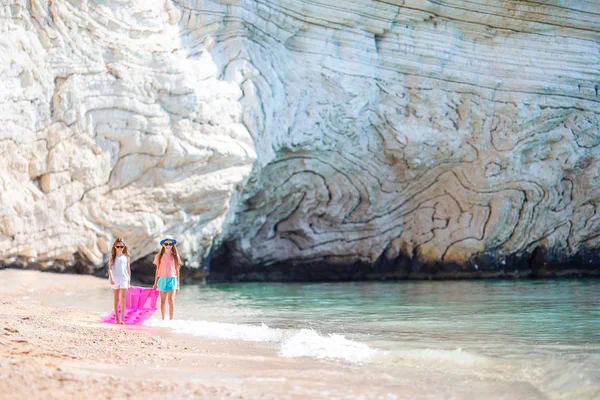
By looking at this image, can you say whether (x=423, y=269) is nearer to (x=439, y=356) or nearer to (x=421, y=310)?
(x=421, y=310)

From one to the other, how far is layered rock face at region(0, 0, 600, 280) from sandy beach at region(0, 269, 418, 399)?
14.0 ft

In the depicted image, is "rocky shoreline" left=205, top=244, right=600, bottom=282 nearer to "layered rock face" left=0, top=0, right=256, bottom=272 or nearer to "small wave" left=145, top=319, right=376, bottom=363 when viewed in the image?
"layered rock face" left=0, top=0, right=256, bottom=272

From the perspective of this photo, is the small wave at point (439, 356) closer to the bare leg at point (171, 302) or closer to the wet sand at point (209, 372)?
the wet sand at point (209, 372)

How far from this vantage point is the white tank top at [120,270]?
20.1 ft

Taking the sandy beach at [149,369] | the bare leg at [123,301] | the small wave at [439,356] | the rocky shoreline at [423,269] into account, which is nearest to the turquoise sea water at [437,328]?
the small wave at [439,356]

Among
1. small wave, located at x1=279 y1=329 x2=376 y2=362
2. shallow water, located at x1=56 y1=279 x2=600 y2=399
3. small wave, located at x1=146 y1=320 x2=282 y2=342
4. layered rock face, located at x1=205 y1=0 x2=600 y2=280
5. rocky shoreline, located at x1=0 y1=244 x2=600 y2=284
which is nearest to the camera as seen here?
shallow water, located at x1=56 y1=279 x2=600 y2=399

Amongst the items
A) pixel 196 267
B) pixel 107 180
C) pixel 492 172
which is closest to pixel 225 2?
pixel 107 180

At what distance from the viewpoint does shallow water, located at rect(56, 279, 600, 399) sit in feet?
12.9

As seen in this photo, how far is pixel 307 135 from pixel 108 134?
3200 millimetres

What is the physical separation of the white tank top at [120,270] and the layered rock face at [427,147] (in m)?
5.42

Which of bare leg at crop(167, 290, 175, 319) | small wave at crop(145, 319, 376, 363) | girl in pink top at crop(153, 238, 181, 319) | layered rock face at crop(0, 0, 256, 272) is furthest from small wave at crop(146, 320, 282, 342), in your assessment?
layered rock face at crop(0, 0, 256, 272)

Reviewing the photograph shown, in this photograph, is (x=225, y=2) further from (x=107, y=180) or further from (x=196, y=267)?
(x=196, y=267)

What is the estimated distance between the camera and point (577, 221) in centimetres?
1377

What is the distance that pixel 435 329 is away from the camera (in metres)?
5.77
